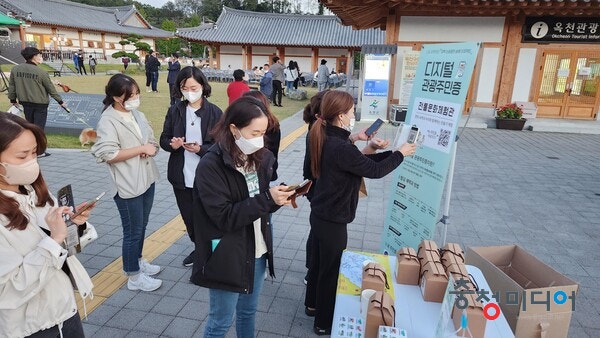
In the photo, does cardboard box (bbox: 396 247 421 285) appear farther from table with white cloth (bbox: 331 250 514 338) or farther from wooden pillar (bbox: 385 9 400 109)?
wooden pillar (bbox: 385 9 400 109)

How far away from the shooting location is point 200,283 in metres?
1.93

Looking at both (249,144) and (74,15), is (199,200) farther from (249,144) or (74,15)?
(74,15)

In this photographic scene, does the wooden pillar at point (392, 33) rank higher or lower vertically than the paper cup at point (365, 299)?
higher

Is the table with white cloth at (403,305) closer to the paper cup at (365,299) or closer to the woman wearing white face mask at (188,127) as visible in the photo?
the paper cup at (365,299)

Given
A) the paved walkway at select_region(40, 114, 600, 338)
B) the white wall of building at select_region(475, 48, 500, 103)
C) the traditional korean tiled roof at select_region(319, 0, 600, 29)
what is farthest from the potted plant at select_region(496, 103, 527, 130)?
the traditional korean tiled roof at select_region(319, 0, 600, 29)

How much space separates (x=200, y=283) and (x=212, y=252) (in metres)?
0.17

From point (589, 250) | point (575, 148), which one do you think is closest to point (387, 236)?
point (589, 250)

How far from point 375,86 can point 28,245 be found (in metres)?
10.9

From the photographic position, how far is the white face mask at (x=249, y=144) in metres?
1.94

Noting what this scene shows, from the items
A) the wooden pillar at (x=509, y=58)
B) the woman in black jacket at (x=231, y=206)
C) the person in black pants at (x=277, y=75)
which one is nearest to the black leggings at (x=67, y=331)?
the woman in black jacket at (x=231, y=206)

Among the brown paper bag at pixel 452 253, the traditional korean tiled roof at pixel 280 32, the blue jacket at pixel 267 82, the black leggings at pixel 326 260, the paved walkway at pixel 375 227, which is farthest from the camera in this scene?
the traditional korean tiled roof at pixel 280 32

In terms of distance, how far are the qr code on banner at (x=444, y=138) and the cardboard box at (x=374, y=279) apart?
4.11ft

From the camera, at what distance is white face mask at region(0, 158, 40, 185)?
61.3 inches

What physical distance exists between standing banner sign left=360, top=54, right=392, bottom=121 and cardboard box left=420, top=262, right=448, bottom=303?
10.0 metres
